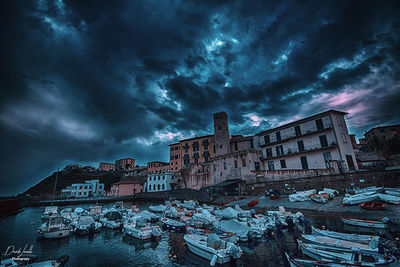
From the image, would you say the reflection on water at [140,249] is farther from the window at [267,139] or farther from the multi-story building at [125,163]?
the multi-story building at [125,163]

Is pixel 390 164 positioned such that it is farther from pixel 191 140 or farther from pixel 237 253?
pixel 191 140

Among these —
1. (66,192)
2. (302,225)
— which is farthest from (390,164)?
(66,192)

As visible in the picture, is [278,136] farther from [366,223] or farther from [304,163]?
[366,223]

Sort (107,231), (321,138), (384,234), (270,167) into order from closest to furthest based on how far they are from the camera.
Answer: (384,234) → (107,231) → (321,138) → (270,167)

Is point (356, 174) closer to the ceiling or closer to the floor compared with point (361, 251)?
closer to the ceiling

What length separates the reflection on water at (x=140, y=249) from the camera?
11.6 meters

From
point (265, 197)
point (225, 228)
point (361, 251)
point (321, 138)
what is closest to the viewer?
point (361, 251)

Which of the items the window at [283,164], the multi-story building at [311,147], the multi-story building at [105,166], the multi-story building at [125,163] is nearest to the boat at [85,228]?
the multi-story building at [311,147]

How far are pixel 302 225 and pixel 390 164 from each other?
20139mm

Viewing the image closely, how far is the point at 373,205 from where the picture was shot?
1759 cm

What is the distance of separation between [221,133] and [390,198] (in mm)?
41810

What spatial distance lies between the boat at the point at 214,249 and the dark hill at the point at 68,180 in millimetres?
94491

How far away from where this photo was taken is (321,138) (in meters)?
33.2

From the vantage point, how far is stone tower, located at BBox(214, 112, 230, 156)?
55719mm
